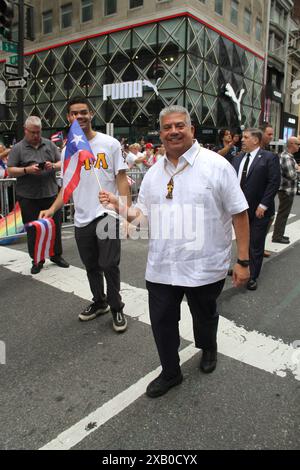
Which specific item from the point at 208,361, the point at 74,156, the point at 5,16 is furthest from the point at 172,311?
the point at 5,16

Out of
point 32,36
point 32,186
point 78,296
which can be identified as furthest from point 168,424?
point 32,36

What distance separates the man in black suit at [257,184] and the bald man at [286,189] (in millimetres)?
2583

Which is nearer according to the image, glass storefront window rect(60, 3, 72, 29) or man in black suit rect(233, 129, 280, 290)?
man in black suit rect(233, 129, 280, 290)

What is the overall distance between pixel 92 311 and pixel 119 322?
0.44 meters

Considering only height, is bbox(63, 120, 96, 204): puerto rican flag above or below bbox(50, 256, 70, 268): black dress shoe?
above

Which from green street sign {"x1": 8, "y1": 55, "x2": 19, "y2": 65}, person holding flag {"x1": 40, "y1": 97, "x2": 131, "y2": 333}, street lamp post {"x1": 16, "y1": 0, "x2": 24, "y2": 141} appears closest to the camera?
person holding flag {"x1": 40, "y1": 97, "x2": 131, "y2": 333}

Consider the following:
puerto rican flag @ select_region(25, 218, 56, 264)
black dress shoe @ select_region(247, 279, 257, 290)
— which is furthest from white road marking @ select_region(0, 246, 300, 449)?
black dress shoe @ select_region(247, 279, 257, 290)

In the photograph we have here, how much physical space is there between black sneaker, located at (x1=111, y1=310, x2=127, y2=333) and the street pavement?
64 millimetres

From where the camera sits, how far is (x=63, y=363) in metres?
A: 3.25

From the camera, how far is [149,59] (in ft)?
80.8

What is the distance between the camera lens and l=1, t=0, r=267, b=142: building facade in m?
23.7

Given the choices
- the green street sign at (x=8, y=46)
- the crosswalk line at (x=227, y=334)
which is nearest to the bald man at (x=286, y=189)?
the crosswalk line at (x=227, y=334)

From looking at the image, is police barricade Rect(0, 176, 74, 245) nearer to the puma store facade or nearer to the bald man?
the bald man

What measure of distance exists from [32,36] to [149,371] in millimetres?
10613
